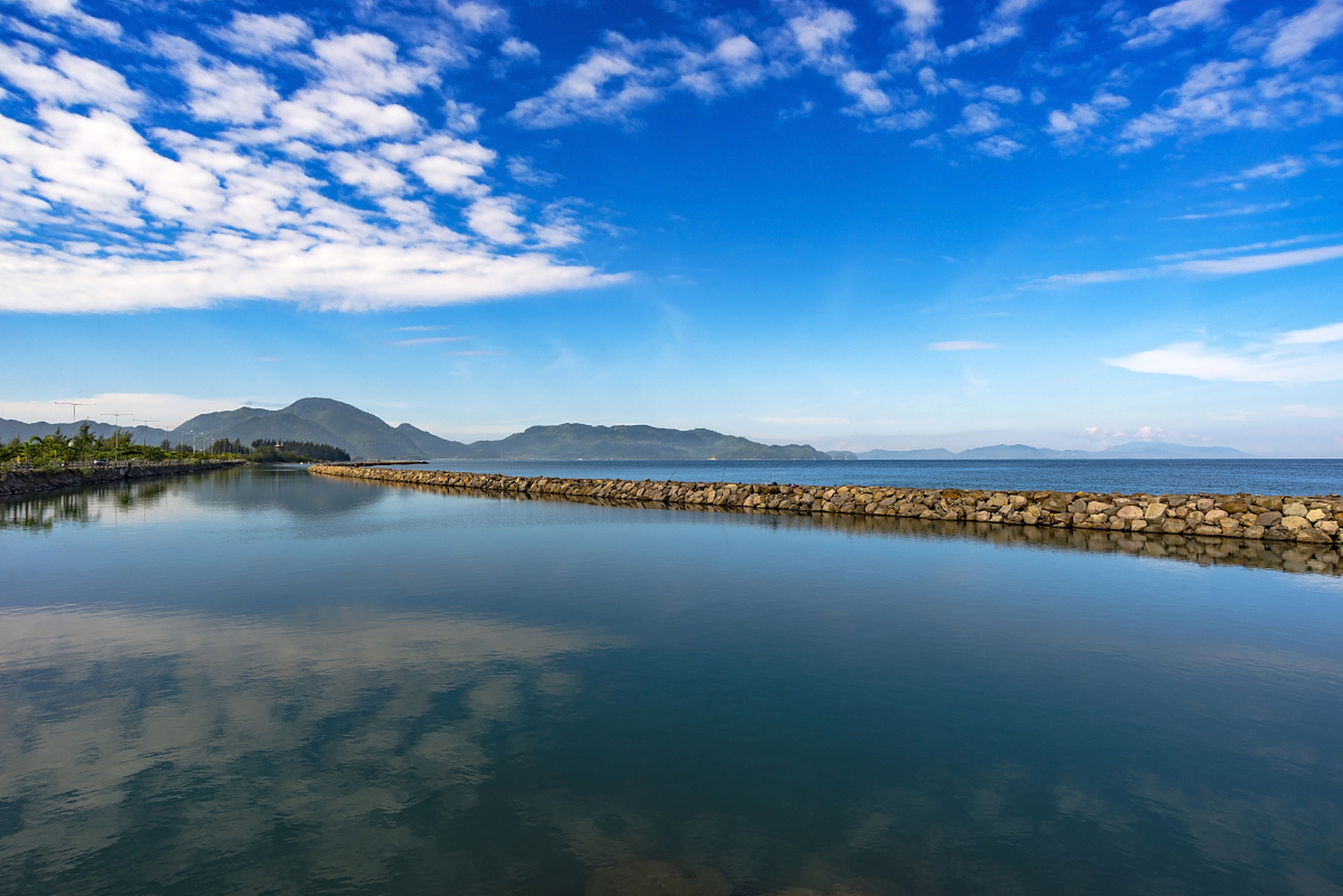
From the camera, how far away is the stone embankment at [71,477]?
46.8 m

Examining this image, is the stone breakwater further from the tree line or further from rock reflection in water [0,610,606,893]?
the tree line

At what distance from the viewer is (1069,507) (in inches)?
1057

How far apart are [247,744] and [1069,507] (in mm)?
28537

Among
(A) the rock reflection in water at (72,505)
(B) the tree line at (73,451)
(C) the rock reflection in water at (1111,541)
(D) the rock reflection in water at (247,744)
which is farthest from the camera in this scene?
(B) the tree line at (73,451)

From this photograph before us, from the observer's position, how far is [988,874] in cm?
460

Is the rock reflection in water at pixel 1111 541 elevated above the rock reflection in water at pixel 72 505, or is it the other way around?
the rock reflection in water at pixel 1111 541

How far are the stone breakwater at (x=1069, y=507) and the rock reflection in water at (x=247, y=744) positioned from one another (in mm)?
23271

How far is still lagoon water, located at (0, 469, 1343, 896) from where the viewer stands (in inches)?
184

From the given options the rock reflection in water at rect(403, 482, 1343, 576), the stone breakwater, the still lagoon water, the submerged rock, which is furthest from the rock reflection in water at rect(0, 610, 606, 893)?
the stone breakwater

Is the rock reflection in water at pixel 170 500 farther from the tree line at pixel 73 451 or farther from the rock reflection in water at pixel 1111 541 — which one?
the rock reflection in water at pixel 1111 541

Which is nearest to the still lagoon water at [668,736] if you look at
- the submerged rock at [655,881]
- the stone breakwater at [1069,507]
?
the submerged rock at [655,881]

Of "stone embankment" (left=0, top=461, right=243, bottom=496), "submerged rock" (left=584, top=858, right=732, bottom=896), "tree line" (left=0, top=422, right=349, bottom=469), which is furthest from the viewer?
"tree line" (left=0, top=422, right=349, bottom=469)

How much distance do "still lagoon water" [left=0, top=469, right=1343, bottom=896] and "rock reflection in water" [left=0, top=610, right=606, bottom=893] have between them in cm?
3

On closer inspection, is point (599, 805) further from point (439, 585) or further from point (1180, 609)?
point (1180, 609)
